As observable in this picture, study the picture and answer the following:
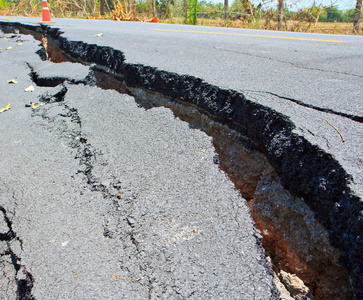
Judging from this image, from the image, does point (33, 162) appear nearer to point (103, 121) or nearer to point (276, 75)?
point (103, 121)

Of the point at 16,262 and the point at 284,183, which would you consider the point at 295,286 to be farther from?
the point at 16,262

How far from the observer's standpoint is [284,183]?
54.9 inches

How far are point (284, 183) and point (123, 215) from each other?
77 centimetres

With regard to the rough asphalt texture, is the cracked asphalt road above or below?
above

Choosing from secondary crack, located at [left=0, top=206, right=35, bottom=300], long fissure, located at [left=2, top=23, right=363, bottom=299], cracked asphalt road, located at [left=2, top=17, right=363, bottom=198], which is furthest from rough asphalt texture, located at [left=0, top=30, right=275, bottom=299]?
cracked asphalt road, located at [left=2, top=17, right=363, bottom=198]

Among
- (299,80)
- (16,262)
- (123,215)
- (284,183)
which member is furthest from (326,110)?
(16,262)

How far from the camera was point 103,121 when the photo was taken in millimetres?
2250

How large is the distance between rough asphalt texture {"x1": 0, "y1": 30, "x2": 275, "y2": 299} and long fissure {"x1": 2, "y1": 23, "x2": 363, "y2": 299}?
17 centimetres

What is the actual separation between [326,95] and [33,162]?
6.21ft

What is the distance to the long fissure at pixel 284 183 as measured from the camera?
3.53ft

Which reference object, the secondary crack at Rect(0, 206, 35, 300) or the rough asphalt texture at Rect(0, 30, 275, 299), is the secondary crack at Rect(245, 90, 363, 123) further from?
the secondary crack at Rect(0, 206, 35, 300)

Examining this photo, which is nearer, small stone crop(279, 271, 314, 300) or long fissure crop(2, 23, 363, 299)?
long fissure crop(2, 23, 363, 299)

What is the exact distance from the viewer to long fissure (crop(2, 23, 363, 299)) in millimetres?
1077

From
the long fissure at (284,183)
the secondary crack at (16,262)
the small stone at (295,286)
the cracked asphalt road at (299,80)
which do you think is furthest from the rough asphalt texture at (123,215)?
the cracked asphalt road at (299,80)
